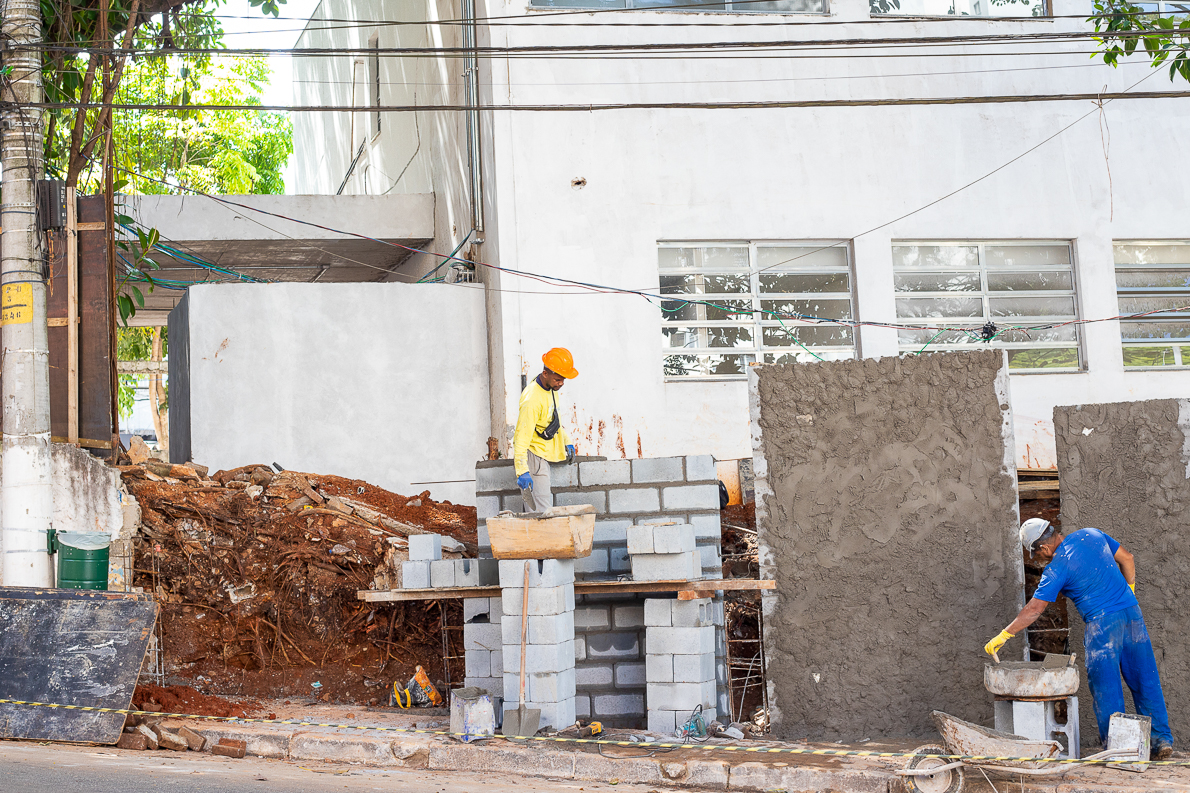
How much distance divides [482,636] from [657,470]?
6.21 ft

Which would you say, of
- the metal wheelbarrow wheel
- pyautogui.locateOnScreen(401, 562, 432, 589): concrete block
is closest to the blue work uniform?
the metal wheelbarrow wheel

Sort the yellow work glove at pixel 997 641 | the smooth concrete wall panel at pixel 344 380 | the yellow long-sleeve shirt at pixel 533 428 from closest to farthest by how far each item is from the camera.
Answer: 1. the yellow work glove at pixel 997 641
2. the yellow long-sleeve shirt at pixel 533 428
3. the smooth concrete wall panel at pixel 344 380

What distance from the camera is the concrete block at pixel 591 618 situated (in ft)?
28.1

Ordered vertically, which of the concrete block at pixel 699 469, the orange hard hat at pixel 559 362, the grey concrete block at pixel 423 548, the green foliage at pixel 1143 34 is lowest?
the grey concrete block at pixel 423 548

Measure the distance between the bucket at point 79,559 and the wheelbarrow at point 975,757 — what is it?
255 inches

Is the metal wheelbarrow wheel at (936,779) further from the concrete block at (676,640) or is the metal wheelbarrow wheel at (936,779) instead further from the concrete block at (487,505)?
the concrete block at (487,505)


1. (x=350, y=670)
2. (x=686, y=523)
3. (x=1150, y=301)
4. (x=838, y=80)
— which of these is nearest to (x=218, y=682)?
(x=350, y=670)

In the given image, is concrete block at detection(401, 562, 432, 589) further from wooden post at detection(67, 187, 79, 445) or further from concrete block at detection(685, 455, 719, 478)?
wooden post at detection(67, 187, 79, 445)

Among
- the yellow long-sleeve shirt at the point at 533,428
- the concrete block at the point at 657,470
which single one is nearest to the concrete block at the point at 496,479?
the yellow long-sleeve shirt at the point at 533,428

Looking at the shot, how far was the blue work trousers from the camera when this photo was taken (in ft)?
23.1

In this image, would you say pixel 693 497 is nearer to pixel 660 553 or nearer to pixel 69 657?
pixel 660 553

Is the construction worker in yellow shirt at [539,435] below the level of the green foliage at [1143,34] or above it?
below

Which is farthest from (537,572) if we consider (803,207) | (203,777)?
(803,207)

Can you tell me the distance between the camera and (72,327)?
32.1 ft
